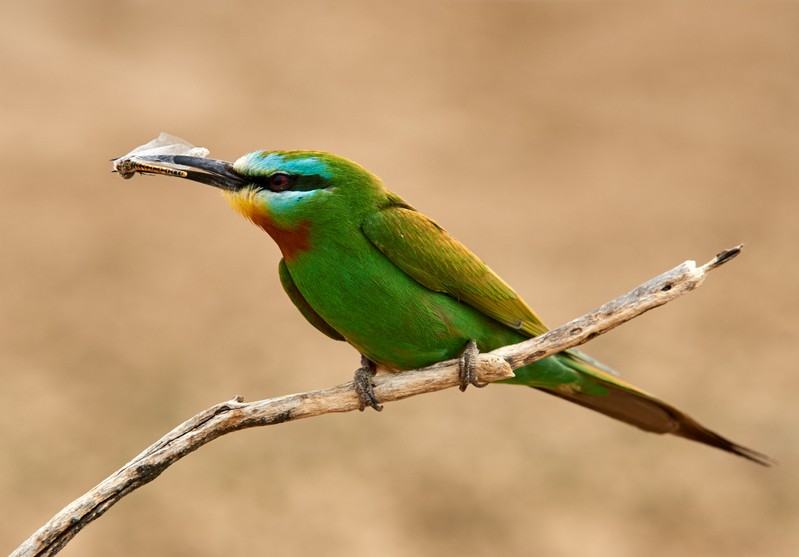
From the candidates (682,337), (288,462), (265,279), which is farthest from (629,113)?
(288,462)

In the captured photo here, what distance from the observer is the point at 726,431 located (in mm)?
5984

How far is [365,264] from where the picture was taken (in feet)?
7.86

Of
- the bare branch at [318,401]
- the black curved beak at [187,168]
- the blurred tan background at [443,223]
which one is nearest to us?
the bare branch at [318,401]

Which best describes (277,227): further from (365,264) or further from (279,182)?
(365,264)

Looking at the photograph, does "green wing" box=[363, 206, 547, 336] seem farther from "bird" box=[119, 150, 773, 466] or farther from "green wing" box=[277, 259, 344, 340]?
"green wing" box=[277, 259, 344, 340]

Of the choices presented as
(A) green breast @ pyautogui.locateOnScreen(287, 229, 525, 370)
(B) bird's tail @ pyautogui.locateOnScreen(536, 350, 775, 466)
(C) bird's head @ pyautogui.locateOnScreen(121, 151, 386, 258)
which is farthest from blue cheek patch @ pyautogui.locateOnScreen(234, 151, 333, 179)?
(B) bird's tail @ pyautogui.locateOnScreen(536, 350, 775, 466)

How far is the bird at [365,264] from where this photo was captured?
232 centimetres

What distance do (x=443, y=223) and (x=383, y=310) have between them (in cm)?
550

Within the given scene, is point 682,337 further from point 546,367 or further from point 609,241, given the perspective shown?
point 546,367

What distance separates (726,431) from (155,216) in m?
4.45

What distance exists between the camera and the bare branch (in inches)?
80.1

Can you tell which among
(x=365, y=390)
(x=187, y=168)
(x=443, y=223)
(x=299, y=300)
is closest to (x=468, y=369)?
(x=365, y=390)

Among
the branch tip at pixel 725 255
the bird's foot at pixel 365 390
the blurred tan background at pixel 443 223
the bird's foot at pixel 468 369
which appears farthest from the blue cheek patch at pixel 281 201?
the blurred tan background at pixel 443 223

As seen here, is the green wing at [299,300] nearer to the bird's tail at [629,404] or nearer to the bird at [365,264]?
the bird at [365,264]
